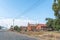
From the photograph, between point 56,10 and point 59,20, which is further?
point 59,20

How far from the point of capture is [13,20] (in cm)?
8488

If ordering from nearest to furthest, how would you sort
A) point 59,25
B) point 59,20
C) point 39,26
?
point 59,20 → point 59,25 → point 39,26

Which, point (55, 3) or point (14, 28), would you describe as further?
point (14, 28)

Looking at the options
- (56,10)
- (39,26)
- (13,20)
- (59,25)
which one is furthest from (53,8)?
(39,26)

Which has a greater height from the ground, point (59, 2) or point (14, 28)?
point (59, 2)

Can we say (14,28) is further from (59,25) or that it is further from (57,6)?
(57,6)

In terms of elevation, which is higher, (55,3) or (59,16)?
(55,3)

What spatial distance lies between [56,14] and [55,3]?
2.70 meters

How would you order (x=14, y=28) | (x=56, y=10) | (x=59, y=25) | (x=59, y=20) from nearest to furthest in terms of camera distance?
1. (x=56, y=10)
2. (x=59, y=20)
3. (x=59, y=25)
4. (x=14, y=28)

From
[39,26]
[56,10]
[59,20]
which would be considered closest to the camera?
[56,10]

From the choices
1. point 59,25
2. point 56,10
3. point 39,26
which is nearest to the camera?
point 56,10

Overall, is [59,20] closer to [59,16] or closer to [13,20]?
[59,16]

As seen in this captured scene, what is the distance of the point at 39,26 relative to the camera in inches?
4050

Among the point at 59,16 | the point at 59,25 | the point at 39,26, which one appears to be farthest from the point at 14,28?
the point at 59,16
